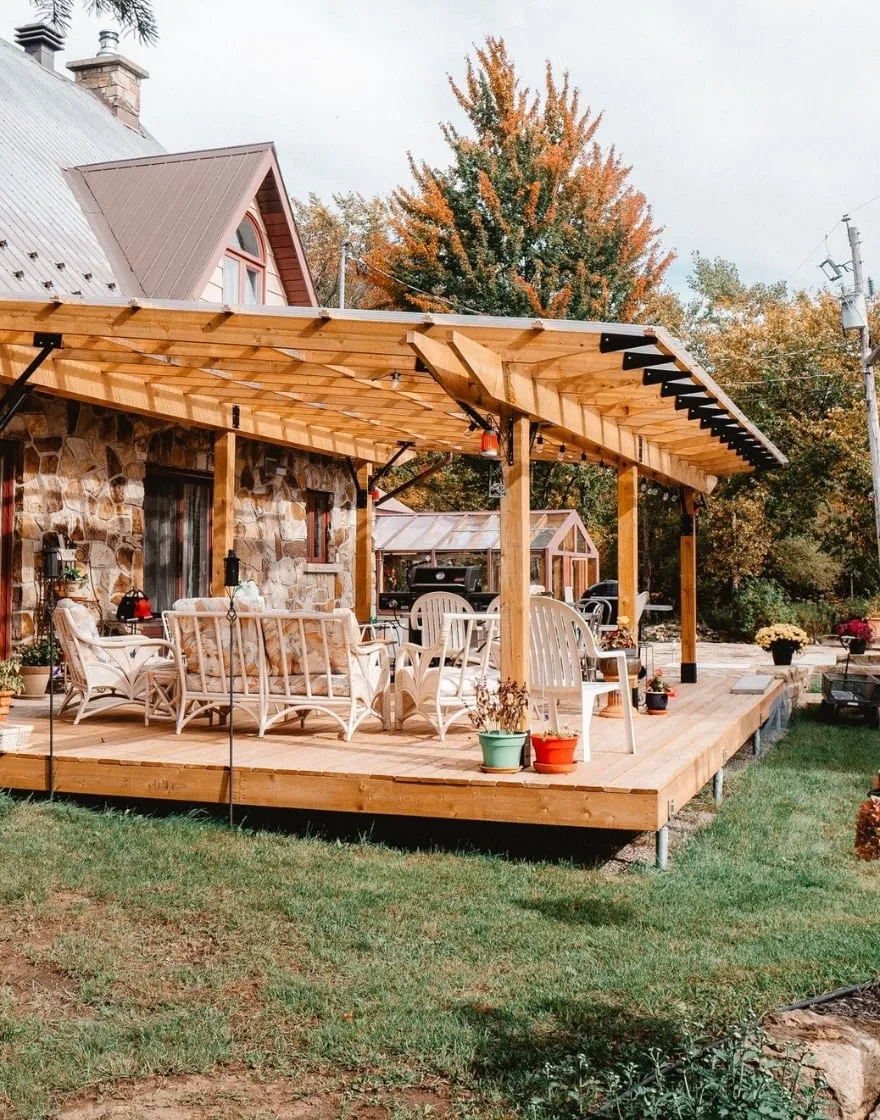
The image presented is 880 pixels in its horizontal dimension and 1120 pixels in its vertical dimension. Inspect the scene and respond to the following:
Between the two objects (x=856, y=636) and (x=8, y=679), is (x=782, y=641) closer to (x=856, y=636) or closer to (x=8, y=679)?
(x=856, y=636)

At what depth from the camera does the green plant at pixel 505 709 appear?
603 centimetres

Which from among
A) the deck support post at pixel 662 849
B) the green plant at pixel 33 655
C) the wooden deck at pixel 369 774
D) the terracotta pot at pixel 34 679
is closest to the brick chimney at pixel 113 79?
the green plant at pixel 33 655

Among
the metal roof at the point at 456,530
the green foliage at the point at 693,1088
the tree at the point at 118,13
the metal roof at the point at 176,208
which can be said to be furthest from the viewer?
the metal roof at the point at 456,530

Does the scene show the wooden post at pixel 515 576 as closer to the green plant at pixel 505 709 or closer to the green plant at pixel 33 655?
the green plant at pixel 505 709

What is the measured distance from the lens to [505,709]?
6031 mm

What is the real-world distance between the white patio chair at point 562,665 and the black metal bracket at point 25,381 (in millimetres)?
3531

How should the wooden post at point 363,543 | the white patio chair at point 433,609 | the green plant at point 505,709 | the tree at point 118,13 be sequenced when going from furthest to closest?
the wooden post at point 363,543, the white patio chair at point 433,609, the green plant at point 505,709, the tree at point 118,13

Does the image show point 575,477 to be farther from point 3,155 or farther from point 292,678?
point 292,678

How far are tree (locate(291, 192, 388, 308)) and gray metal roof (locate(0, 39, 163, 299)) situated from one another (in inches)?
552

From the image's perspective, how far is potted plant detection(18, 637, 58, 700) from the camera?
8914mm

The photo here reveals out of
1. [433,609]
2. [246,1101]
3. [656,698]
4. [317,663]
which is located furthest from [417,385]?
[246,1101]

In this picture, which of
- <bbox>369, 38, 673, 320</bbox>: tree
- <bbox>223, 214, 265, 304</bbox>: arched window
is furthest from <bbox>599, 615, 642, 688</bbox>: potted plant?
<bbox>369, 38, 673, 320</bbox>: tree

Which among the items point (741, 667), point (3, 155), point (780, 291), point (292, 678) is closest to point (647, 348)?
point (292, 678)

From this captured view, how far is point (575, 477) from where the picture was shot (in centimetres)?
2388
